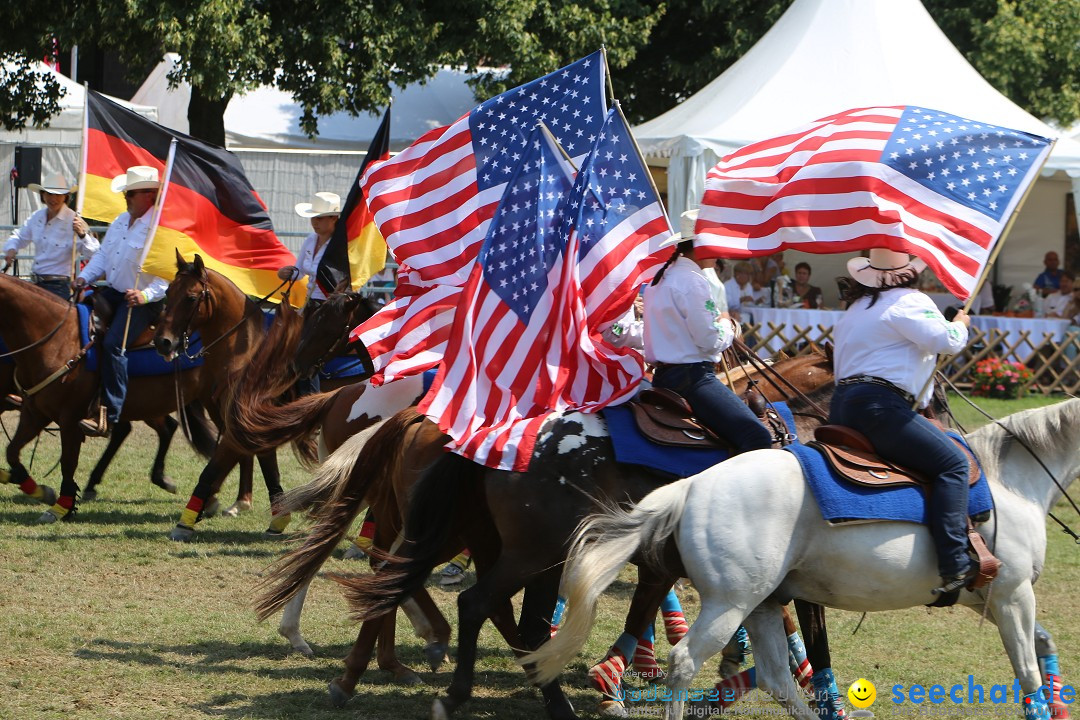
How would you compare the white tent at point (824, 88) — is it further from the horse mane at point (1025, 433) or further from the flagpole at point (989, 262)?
the horse mane at point (1025, 433)

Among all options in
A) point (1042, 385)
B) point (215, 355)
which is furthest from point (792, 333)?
point (215, 355)

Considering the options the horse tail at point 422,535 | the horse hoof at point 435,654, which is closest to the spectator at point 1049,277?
the horse hoof at point 435,654

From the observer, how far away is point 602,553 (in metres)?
5.24

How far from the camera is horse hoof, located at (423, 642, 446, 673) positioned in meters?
6.69

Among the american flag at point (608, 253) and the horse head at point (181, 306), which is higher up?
the american flag at point (608, 253)

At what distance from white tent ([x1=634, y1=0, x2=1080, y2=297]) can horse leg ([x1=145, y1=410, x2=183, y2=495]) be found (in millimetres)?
8559

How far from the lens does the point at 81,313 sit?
34.9 ft

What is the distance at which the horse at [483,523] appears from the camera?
18.6 ft

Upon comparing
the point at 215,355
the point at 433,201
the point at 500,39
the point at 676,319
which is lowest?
the point at 215,355

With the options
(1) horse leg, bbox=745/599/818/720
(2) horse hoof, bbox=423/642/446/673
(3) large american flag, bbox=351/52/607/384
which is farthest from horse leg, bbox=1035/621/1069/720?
(3) large american flag, bbox=351/52/607/384

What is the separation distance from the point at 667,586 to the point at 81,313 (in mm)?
6511

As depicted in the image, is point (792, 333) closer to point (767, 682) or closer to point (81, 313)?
point (81, 313)

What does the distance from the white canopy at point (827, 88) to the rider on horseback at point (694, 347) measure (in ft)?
38.6

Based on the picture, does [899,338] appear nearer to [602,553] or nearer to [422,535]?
[602,553]
